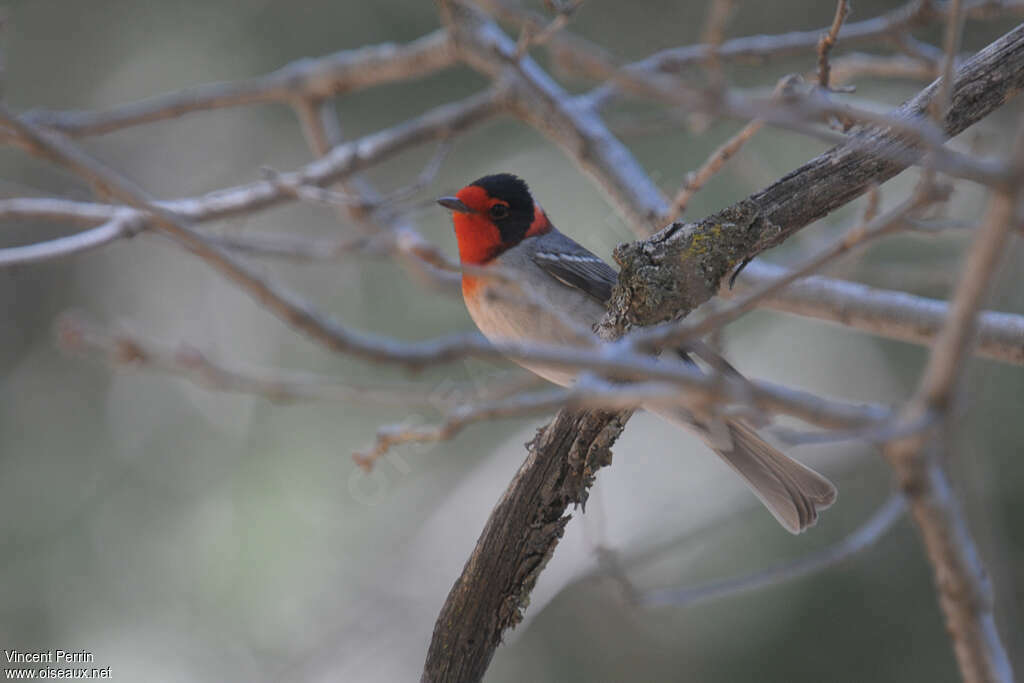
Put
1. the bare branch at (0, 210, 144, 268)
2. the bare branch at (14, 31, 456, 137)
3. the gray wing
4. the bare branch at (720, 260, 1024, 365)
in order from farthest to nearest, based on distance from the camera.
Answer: the bare branch at (14, 31, 456, 137)
the gray wing
the bare branch at (720, 260, 1024, 365)
the bare branch at (0, 210, 144, 268)

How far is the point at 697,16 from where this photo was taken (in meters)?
8.08

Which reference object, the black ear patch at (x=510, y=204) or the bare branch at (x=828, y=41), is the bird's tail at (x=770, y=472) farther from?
the black ear patch at (x=510, y=204)

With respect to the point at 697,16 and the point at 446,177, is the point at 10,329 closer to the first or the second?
the point at 446,177

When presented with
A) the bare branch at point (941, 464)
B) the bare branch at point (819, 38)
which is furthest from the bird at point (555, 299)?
the bare branch at point (941, 464)

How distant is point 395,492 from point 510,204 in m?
2.30

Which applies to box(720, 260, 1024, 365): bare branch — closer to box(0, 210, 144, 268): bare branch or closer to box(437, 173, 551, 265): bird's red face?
box(437, 173, 551, 265): bird's red face

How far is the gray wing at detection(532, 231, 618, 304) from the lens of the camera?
15.8ft

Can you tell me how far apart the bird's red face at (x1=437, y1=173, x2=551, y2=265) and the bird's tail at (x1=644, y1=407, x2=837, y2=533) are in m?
1.47

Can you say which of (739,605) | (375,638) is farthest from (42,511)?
(739,605)

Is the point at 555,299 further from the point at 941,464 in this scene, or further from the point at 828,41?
the point at 941,464

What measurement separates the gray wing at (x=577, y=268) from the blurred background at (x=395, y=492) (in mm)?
412

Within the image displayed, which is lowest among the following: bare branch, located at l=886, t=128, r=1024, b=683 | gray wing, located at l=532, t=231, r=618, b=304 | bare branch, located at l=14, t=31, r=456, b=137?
bare branch, located at l=886, t=128, r=1024, b=683

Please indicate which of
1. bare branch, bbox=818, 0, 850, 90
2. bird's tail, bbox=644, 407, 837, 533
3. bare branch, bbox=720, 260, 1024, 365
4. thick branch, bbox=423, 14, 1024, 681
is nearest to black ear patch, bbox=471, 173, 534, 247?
bare branch, bbox=720, 260, 1024, 365

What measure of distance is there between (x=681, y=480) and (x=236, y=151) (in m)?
4.29
